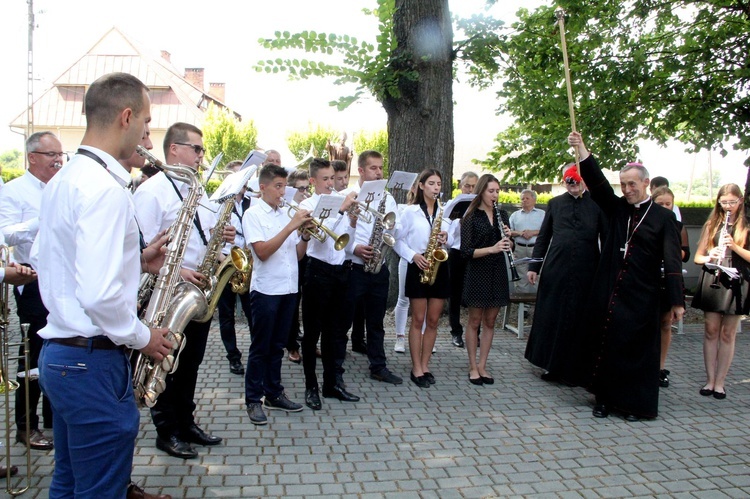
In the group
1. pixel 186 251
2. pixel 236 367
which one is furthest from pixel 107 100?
pixel 236 367

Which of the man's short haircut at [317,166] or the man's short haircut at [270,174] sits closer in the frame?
the man's short haircut at [270,174]

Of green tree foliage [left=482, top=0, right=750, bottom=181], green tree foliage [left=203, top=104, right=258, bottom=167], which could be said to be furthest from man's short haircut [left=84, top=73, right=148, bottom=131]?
green tree foliage [left=203, top=104, right=258, bottom=167]

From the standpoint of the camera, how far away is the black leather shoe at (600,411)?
18.4 feet

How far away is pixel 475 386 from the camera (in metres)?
6.42

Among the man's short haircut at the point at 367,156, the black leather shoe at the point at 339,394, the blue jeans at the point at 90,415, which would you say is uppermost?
the man's short haircut at the point at 367,156

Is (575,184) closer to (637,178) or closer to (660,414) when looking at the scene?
(637,178)

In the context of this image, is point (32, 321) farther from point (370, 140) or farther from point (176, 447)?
point (370, 140)

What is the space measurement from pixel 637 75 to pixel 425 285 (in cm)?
771

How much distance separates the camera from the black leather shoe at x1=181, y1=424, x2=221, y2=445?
4582 mm

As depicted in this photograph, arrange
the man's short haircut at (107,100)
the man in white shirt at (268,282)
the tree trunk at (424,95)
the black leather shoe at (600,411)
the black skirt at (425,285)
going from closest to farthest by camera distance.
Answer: the man's short haircut at (107,100) → the man in white shirt at (268,282) → the black leather shoe at (600,411) → the black skirt at (425,285) → the tree trunk at (424,95)

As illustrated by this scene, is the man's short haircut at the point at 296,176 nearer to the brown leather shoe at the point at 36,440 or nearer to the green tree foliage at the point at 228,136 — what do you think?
the brown leather shoe at the point at 36,440

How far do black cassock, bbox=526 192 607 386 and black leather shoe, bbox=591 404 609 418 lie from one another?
368 mm

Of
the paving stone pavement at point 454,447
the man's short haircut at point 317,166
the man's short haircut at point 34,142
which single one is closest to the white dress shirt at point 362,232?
the man's short haircut at point 317,166

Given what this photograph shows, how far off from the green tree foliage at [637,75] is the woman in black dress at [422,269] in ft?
15.4
